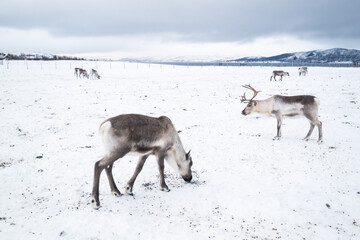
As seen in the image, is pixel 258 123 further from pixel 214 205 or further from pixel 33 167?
pixel 33 167

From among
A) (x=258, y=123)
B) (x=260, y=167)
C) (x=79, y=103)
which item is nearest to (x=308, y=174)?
(x=260, y=167)

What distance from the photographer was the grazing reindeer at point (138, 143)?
15.0 ft

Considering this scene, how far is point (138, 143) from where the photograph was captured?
484cm

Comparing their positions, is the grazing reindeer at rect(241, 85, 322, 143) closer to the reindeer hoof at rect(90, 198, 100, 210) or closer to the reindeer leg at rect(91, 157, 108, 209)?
the reindeer leg at rect(91, 157, 108, 209)

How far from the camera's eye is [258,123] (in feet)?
36.3

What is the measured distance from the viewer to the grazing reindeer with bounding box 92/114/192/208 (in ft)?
15.0

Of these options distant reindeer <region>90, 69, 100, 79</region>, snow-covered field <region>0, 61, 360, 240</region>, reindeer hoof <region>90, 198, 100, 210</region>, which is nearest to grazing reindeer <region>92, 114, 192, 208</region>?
reindeer hoof <region>90, 198, 100, 210</region>

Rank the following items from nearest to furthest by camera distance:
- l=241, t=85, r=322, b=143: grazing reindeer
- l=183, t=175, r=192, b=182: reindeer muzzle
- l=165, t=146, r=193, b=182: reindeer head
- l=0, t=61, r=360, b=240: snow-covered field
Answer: l=0, t=61, r=360, b=240: snow-covered field → l=165, t=146, r=193, b=182: reindeer head → l=183, t=175, r=192, b=182: reindeer muzzle → l=241, t=85, r=322, b=143: grazing reindeer

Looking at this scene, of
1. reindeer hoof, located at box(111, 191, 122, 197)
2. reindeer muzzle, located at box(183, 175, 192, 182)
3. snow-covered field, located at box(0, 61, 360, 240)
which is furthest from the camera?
reindeer muzzle, located at box(183, 175, 192, 182)

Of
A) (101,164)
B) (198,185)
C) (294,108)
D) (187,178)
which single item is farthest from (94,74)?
(101,164)

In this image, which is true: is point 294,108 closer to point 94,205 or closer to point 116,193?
point 116,193

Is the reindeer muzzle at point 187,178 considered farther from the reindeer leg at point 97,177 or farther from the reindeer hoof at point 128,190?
the reindeer leg at point 97,177

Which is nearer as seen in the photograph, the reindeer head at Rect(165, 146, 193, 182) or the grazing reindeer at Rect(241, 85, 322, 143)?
the reindeer head at Rect(165, 146, 193, 182)

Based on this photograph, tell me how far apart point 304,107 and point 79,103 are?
11.2 metres
